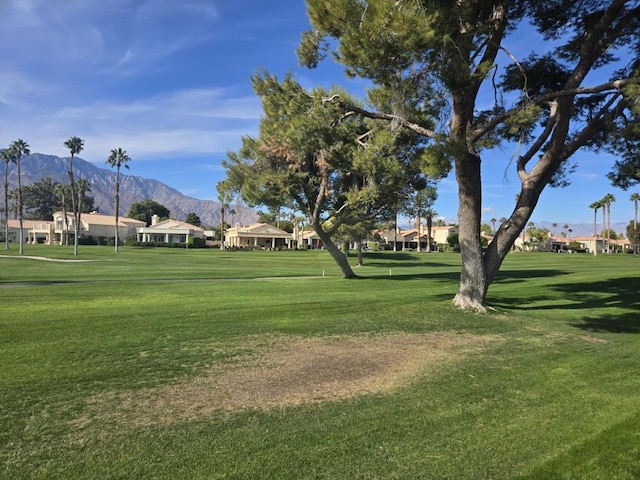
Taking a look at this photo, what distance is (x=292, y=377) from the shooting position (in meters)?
6.69

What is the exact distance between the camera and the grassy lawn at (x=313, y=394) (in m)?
4.09

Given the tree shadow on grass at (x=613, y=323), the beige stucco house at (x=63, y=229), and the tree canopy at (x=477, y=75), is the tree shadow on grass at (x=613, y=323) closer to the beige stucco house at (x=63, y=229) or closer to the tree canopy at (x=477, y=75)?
the tree canopy at (x=477, y=75)

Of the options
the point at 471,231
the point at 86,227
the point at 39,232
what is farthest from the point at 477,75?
the point at 39,232

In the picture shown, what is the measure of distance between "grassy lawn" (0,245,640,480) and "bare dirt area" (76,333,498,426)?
34mm

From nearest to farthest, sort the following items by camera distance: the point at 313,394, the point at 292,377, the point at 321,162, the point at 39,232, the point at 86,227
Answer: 1. the point at 313,394
2. the point at 292,377
3. the point at 321,162
4. the point at 86,227
5. the point at 39,232

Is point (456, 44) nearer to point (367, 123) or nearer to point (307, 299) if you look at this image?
point (307, 299)

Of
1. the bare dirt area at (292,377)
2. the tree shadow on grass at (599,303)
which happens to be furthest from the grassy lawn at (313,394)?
the tree shadow on grass at (599,303)

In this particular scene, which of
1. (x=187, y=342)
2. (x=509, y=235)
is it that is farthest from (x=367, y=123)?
(x=187, y=342)

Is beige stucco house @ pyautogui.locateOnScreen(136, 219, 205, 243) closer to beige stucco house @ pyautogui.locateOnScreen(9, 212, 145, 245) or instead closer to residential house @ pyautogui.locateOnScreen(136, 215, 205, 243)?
residential house @ pyautogui.locateOnScreen(136, 215, 205, 243)

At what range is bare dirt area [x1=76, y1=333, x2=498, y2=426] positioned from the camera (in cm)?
534

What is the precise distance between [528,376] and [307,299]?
8703 mm

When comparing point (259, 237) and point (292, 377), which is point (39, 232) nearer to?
point (259, 237)

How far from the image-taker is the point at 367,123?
19812 mm

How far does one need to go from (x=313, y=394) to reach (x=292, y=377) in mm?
799
